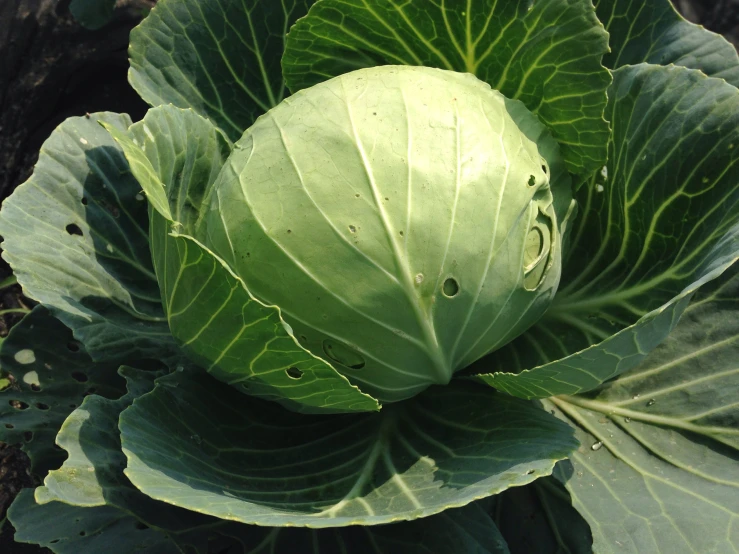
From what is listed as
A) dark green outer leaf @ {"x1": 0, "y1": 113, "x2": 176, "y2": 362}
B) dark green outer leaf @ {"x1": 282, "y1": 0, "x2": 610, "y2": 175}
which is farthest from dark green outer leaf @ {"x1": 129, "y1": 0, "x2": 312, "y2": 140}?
dark green outer leaf @ {"x1": 282, "y1": 0, "x2": 610, "y2": 175}

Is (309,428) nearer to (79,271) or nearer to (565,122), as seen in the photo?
(79,271)

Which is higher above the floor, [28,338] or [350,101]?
[350,101]

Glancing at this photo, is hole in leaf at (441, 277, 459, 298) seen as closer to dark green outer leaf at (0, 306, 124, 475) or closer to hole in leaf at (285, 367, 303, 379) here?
hole in leaf at (285, 367, 303, 379)

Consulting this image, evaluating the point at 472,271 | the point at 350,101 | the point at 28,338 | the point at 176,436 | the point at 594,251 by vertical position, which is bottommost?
the point at 28,338

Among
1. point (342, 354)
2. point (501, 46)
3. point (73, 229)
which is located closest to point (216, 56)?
point (73, 229)

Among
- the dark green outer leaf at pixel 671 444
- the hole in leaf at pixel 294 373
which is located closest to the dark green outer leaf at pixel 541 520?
the dark green outer leaf at pixel 671 444

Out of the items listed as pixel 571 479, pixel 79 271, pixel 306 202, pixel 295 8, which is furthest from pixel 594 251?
pixel 79 271

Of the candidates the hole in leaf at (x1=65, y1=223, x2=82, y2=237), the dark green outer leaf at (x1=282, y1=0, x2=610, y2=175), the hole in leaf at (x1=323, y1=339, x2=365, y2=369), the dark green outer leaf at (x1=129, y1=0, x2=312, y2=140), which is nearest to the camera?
the hole in leaf at (x1=323, y1=339, x2=365, y2=369)
